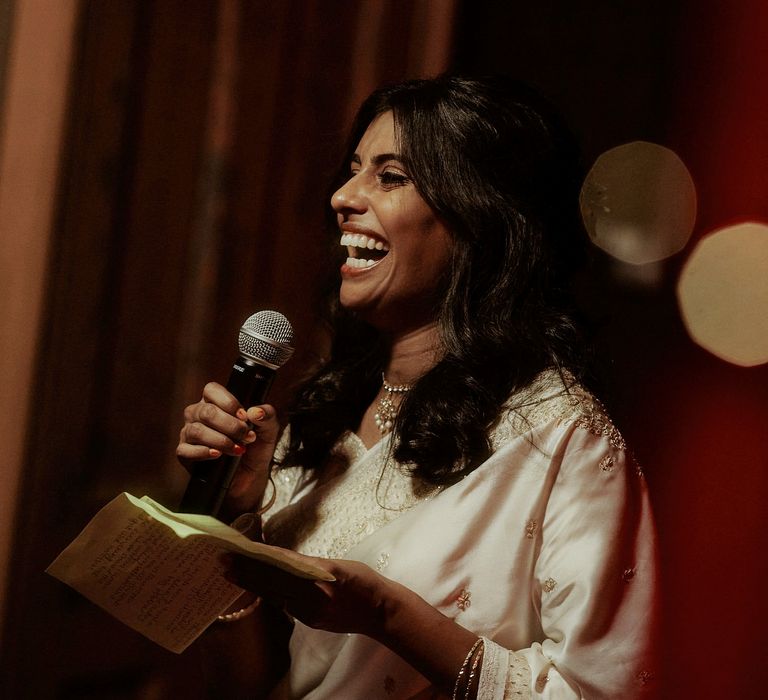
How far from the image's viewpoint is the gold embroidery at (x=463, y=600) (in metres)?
1.09

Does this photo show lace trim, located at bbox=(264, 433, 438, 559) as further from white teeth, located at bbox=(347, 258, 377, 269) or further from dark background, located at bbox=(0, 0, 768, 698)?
dark background, located at bbox=(0, 0, 768, 698)

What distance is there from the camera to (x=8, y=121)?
1.53 meters

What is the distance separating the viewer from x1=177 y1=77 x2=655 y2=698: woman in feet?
3.34

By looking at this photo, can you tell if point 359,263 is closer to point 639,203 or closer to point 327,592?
point 327,592

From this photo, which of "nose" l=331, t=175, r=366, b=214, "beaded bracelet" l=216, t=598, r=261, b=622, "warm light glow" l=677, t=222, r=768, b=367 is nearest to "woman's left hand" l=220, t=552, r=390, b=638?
"beaded bracelet" l=216, t=598, r=261, b=622

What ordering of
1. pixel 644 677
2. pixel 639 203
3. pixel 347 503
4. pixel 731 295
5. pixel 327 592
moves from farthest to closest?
pixel 639 203 → pixel 731 295 → pixel 347 503 → pixel 644 677 → pixel 327 592

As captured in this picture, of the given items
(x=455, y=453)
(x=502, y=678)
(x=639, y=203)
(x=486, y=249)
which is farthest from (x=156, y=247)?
(x=502, y=678)

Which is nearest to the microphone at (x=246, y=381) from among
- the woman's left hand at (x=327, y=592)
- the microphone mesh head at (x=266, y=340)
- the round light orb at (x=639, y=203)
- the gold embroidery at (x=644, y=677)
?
the microphone mesh head at (x=266, y=340)

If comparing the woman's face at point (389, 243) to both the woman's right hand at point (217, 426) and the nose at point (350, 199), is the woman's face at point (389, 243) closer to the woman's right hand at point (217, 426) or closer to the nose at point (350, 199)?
the nose at point (350, 199)

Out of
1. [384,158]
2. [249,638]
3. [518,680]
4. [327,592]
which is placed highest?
[384,158]

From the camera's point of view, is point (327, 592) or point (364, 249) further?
point (364, 249)

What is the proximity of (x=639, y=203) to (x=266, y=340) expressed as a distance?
109 centimetres

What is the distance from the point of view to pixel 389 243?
4.24ft

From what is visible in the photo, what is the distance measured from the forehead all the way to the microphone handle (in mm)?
450
